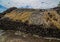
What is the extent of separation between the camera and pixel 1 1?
2432mm

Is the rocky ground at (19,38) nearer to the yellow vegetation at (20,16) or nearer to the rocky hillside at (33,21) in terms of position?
the rocky hillside at (33,21)

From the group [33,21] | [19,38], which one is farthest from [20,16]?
[19,38]

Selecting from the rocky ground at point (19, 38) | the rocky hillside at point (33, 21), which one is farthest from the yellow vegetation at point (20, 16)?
the rocky ground at point (19, 38)

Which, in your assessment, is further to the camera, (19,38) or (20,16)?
(20,16)

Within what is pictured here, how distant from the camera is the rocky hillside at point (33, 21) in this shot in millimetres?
2089

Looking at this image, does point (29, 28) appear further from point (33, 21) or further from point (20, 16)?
point (20, 16)

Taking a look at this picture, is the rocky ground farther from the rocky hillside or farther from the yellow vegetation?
the yellow vegetation

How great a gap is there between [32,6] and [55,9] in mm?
283

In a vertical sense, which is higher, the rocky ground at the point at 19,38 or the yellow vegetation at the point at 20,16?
the yellow vegetation at the point at 20,16

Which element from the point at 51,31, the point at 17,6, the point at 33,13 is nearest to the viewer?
the point at 51,31

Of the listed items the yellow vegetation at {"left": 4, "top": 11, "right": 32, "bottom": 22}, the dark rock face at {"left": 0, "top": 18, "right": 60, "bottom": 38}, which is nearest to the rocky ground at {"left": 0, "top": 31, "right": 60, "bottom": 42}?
the dark rock face at {"left": 0, "top": 18, "right": 60, "bottom": 38}

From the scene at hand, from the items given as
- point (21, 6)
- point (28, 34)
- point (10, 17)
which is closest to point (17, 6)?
point (21, 6)

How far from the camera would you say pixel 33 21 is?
2176 mm

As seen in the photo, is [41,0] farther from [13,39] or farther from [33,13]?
[13,39]
